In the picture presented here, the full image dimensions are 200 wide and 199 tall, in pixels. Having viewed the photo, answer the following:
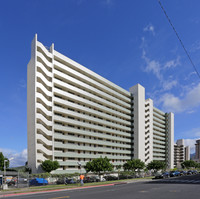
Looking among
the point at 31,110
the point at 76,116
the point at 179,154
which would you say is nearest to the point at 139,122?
the point at 76,116

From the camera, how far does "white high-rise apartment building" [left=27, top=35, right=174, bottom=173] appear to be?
50375 millimetres

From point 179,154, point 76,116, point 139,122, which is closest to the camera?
point 76,116

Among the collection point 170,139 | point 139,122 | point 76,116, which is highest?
point 76,116

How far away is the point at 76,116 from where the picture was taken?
60219mm

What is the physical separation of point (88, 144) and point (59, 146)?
46.7 ft

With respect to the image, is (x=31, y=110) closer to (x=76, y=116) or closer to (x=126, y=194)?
(x=76, y=116)

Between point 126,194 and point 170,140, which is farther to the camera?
point 170,140

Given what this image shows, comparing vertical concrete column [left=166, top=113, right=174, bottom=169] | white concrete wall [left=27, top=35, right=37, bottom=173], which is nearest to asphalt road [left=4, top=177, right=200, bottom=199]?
white concrete wall [left=27, top=35, right=37, bottom=173]

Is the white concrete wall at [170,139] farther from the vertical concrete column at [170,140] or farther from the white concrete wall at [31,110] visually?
the white concrete wall at [31,110]

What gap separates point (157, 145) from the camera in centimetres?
10625

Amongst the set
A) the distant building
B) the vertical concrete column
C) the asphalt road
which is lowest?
the distant building

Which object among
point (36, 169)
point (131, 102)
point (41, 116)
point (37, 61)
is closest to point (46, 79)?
point (37, 61)

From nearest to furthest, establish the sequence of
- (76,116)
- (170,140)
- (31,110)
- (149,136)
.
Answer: (31,110) < (76,116) < (149,136) < (170,140)

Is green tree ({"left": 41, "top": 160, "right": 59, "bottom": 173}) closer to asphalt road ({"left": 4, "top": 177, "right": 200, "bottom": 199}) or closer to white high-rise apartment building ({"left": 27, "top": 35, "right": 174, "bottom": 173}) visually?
white high-rise apartment building ({"left": 27, "top": 35, "right": 174, "bottom": 173})
